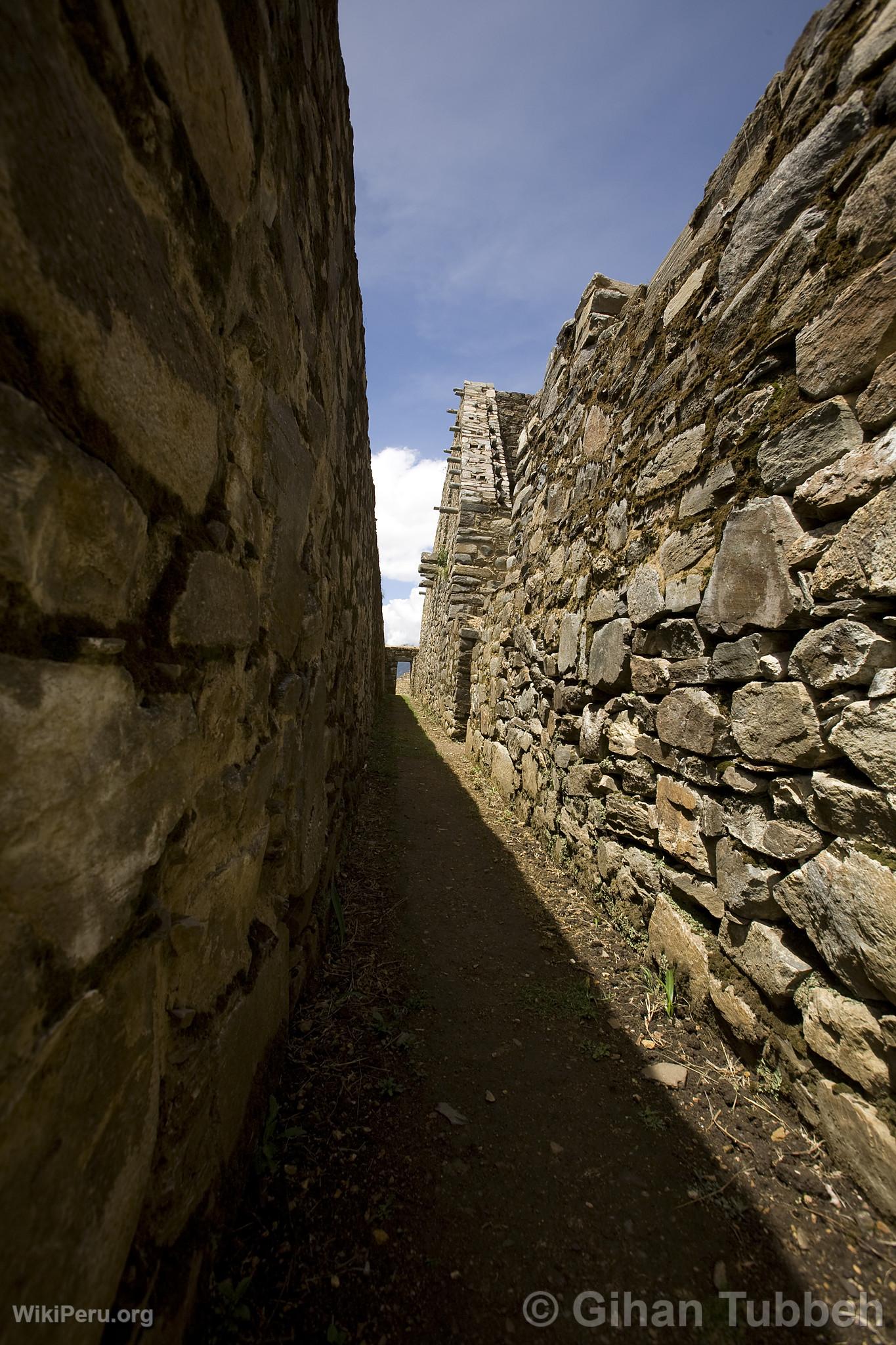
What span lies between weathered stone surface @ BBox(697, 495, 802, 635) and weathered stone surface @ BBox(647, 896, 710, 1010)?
45.7 inches

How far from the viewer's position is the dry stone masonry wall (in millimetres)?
1483

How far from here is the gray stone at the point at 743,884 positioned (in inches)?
70.5

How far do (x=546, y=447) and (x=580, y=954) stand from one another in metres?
3.86

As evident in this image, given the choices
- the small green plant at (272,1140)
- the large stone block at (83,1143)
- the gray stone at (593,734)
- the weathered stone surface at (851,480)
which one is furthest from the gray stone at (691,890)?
the large stone block at (83,1143)

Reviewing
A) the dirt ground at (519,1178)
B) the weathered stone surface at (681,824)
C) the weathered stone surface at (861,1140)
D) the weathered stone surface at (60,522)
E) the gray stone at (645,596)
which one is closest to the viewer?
the weathered stone surface at (60,522)

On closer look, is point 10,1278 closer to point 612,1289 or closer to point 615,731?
point 612,1289

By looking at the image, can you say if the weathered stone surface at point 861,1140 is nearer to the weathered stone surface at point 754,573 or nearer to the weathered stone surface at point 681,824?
the weathered stone surface at point 681,824

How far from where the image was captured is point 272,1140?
1.46 meters

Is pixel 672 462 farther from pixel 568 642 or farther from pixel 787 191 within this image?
pixel 568 642

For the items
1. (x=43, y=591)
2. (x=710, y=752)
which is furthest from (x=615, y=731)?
(x=43, y=591)

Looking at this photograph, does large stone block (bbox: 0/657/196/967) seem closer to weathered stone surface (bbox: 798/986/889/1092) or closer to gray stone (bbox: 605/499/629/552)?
weathered stone surface (bbox: 798/986/889/1092)

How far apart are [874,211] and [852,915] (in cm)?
198

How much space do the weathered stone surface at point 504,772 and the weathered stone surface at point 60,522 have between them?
3930 millimetres

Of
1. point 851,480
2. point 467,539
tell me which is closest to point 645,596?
point 851,480
